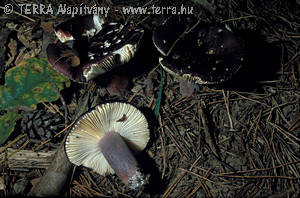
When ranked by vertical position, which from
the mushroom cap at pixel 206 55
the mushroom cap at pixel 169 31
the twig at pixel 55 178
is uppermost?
the mushroom cap at pixel 169 31

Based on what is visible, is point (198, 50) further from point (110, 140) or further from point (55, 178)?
point (55, 178)

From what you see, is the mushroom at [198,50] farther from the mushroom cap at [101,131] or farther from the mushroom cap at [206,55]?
the mushroom cap at [101,131]

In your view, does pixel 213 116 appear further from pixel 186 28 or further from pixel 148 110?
pixel 186 28

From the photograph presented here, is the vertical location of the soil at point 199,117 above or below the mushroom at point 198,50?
below

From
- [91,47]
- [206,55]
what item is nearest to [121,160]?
[91,47]

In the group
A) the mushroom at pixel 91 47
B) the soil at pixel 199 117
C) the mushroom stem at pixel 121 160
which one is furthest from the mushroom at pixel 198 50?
the mushroom stem at pixel 121 160

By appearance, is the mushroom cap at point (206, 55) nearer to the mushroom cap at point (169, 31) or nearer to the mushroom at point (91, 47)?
the mushroom cap at point (169, 31)

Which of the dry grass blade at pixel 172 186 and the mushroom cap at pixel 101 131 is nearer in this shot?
the mushroom cap at pixel 101 131

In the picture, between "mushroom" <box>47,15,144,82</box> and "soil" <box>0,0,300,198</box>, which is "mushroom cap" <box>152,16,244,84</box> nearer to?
"soil" <box>0,0,300,198</box>
